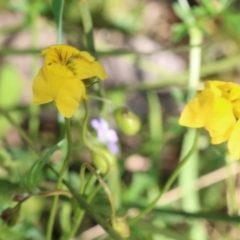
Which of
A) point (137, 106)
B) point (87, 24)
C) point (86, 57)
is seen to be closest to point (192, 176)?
point (137, 106)

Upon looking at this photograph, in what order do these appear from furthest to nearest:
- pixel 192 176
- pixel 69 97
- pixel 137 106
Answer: pixel 137 106
pixel 192 176
pixel 69 97

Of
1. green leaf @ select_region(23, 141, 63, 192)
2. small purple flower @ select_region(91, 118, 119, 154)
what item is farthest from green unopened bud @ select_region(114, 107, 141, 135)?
green leaf @ select_region(23, 141, 63, 192)

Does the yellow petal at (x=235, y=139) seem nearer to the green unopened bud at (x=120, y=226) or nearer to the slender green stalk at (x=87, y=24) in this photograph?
the green unopened bud at (x=120, y=226)

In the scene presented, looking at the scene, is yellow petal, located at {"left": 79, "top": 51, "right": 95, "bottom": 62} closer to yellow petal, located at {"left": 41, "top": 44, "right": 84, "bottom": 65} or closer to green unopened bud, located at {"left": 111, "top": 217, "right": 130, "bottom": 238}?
yellow petal, located at {"left": 41, "top": 44, "right": 84, "bottom": 65}

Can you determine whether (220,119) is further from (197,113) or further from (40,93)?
(40,93)

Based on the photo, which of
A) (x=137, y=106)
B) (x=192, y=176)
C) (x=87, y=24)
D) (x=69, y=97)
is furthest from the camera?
(x=137, y=106)

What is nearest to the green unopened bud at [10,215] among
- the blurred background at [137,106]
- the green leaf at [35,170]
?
the green leaf at [35,170]
